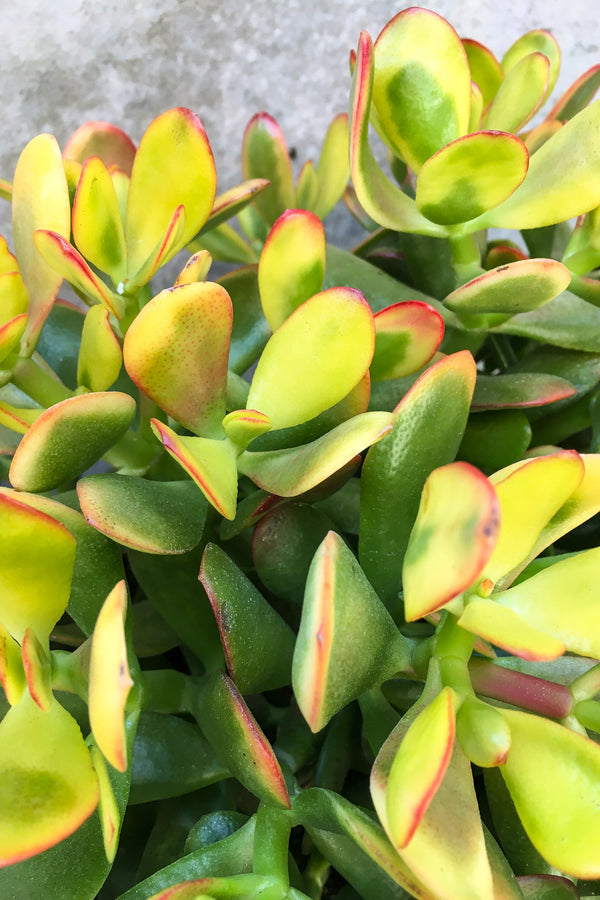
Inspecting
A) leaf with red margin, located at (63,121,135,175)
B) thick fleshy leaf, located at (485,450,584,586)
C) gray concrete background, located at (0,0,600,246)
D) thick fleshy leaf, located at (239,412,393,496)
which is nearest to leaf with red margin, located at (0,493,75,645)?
thick fleshy leaf, located at (239,412,393,496)

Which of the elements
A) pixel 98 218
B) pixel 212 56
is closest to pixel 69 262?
pixel 98 218

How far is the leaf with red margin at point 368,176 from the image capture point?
41 cm

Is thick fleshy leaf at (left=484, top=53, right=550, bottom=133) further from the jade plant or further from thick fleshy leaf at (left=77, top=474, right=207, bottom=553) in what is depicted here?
thick fleshy leaf at (left=77, top=474, right=207, bottom=553)

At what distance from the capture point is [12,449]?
1.68 feet

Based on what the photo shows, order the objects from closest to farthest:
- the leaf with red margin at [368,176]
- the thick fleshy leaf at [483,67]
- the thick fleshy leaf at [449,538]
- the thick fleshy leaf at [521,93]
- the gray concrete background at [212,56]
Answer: the thick fleshy leaf at [449,538], the leaf with red margin at [368,176], the thick fleshy leaf at [521,93], the thick fleshy leaf at [483,67], the gray concrete background at [212,56]

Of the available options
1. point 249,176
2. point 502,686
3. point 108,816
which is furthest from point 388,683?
point 249,176

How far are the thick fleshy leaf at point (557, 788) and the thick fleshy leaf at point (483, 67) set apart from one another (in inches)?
19.1

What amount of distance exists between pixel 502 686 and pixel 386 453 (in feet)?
0.43

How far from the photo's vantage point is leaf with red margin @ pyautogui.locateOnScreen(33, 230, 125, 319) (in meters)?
0.40

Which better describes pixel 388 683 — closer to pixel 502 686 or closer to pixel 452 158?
pixel 502 686

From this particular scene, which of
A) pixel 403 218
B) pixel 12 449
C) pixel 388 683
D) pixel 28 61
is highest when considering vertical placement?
pixel 28 61

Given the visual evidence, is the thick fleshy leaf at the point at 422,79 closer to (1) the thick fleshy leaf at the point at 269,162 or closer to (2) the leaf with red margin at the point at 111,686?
(1) the thick fleshy leaf at the point at 269,162

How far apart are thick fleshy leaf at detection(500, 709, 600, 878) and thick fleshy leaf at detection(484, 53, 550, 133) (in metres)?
0.37

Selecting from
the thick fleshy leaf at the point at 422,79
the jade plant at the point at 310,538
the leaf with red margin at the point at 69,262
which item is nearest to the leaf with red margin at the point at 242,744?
the jade plant at the point at 310,538
